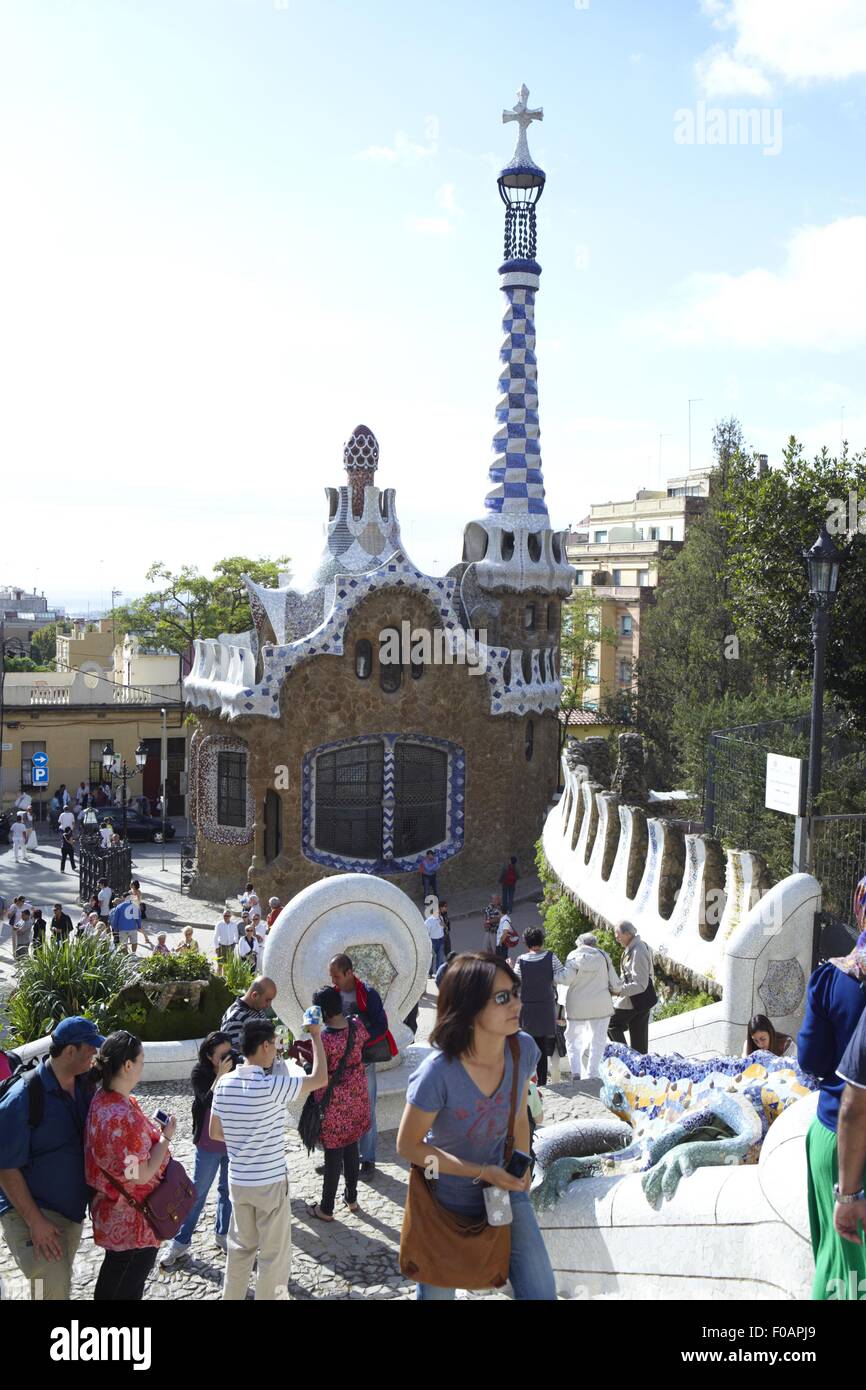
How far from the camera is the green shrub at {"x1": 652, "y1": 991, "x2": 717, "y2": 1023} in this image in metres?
10.0

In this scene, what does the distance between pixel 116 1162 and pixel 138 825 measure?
23727 mm

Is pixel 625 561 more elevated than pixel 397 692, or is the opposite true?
pixel 625 561

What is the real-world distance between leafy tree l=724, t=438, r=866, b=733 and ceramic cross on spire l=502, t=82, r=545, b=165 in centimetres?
925

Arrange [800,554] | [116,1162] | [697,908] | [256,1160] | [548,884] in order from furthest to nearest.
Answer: [548,884] → [800,554] → [697,908] → [256,1160] → [116,1162]

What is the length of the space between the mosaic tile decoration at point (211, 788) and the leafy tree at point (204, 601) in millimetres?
14722

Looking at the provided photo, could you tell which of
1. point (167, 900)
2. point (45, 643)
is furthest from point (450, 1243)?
point (45, 643)

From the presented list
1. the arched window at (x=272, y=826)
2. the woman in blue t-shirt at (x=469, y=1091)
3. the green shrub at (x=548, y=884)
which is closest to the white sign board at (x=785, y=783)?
the woman in blue t-shirt at (x=469, y=1091)

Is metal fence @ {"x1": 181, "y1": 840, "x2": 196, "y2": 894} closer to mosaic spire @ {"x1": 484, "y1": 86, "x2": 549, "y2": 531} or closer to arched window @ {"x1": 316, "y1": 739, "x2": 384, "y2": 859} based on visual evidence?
arched window @ {"x1": 316, "y1": 739, "x2": 384, "y2": 859}

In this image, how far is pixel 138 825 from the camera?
27.5 m

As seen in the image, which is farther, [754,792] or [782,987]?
[754,792]

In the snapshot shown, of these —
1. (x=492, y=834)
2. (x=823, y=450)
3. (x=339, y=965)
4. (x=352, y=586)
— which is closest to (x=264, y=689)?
(x=352, y=586)

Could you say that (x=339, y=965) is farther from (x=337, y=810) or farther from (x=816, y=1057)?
(x=337, y=810)

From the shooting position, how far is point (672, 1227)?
468 cm

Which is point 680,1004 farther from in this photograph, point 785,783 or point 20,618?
point 20,618
